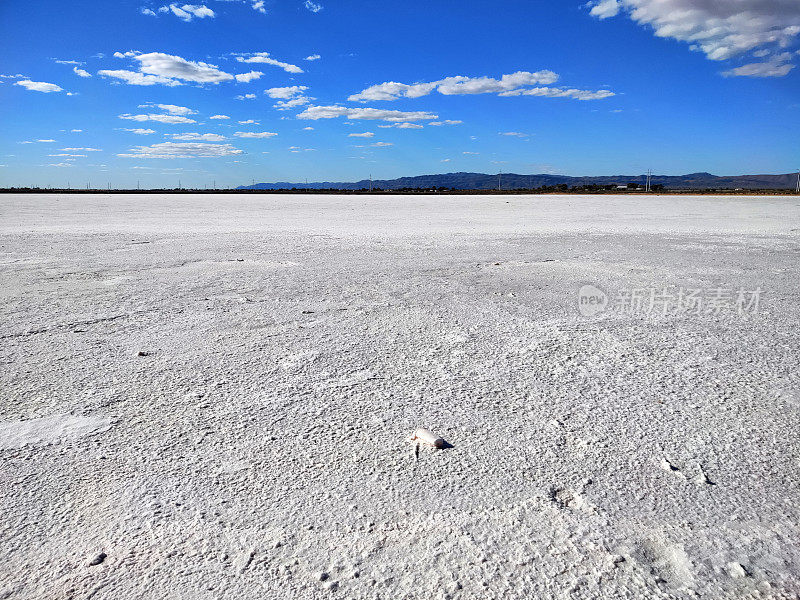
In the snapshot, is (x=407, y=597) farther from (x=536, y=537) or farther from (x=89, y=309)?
(x=89, y=309)

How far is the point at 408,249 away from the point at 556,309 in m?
4.15

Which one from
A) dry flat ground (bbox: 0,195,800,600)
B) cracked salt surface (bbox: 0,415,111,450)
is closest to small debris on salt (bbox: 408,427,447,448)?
dry flat ground (bbox: 0,195,800,600)

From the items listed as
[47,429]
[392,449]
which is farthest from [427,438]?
[47,429]

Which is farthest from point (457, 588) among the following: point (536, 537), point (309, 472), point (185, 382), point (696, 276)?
point (696, 276)

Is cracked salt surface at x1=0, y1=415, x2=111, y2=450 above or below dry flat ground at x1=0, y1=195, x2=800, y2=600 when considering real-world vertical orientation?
above

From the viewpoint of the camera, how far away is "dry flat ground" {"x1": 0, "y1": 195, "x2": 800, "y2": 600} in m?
1.52

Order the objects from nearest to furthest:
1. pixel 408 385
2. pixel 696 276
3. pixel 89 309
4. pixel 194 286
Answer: pixel 408 385
pixel 89 309
pixel 194 286
pixel 696 276

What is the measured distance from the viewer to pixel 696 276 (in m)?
5.99

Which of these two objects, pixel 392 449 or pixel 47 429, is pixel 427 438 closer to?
pixel 392 449

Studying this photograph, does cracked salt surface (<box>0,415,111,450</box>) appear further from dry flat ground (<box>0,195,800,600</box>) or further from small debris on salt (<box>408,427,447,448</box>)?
small debris on salt (<box>408,427,447,448</box>)

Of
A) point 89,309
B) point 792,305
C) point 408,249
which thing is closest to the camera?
point 89,309

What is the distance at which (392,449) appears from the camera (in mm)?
2154

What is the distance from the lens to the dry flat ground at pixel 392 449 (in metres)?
1.52

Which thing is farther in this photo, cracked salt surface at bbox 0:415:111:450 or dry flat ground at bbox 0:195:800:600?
cracked salt surface at bbox 0:415:111:450
